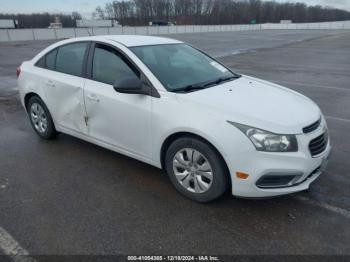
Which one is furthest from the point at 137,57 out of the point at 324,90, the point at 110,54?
the point at 324,90

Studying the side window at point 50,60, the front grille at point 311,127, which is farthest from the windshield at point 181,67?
the side window at point 50,60

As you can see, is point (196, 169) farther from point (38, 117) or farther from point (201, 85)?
point (38, 117)

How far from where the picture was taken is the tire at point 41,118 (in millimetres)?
4586

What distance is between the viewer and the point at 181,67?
3.70 metres

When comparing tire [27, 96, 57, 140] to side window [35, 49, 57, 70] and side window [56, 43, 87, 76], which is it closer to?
side window [35, 49, 57, 70]

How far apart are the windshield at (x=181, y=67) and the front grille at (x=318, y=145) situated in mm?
1268

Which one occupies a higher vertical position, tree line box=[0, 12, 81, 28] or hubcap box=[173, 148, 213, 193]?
tree line box=[0, 12, 81, 28]

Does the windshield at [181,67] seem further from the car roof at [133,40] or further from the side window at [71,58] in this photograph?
the side window at [71,58]

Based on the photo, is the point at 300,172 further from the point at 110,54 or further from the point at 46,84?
the point at 46,84

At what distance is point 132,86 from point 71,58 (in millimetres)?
1523

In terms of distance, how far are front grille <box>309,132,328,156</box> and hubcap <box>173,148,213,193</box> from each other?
3.19ft

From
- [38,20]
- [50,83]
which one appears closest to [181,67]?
Answer: [50,83]

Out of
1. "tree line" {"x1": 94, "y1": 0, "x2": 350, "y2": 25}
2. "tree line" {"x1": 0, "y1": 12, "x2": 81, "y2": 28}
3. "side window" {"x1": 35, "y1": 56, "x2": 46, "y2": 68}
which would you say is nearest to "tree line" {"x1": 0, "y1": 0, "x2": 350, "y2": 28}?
"tree line" {"x1": 94, "y1": 0, "x2": 350, "y2": 25}

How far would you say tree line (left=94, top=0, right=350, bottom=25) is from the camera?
9981 centimetres
